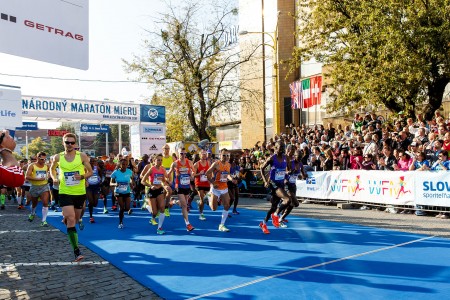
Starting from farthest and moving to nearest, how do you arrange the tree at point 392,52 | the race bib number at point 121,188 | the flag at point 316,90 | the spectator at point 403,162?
the flag at point 316,90
the tree at point 392,52
the spectator at point 403,162
the race bib number at point 121,188

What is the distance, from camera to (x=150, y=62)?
2988cm

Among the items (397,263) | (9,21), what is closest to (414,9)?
(397,263)

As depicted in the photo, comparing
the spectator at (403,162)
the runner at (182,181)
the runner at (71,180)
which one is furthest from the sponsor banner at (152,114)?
the runner at (71,180)

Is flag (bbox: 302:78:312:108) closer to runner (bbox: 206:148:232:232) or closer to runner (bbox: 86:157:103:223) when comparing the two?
runner (bbox: 86:157:103:223)

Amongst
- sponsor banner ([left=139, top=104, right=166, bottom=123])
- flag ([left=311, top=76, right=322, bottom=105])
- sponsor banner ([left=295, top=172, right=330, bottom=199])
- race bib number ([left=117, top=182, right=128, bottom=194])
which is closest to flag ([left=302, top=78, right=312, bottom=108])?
flag ([left=311, top=76, right=322, bottom=105])

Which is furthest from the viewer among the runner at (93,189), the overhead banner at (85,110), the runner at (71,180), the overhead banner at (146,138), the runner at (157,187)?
the overhead banner at (146,138)

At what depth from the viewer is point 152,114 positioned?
25.0m

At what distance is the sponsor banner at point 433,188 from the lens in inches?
473

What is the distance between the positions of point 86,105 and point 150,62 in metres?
8.78

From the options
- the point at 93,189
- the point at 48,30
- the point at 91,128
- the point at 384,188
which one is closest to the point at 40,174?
the point at 93,189

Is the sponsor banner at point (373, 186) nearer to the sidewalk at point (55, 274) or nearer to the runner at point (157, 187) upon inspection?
the runner at point (157, 187)

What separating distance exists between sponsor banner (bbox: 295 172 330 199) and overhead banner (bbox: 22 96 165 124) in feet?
36.1

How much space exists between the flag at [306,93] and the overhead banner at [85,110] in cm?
1043

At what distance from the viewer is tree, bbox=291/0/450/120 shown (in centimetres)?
1692
